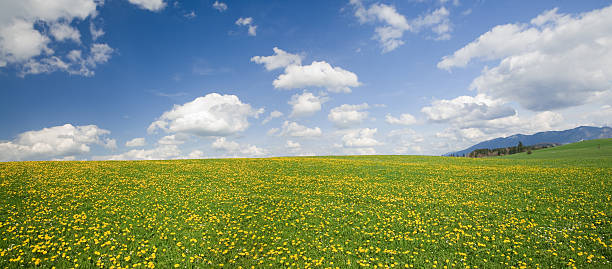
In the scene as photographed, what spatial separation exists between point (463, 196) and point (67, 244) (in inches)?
1027

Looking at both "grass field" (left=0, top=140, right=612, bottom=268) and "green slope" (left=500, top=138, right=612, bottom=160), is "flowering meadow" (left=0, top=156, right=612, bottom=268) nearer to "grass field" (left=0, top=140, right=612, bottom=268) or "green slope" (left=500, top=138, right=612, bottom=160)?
"grass field" (left=0, top=140, right=612, bottom=268)

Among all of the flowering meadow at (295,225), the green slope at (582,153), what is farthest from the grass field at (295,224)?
the green slope at (582,153)

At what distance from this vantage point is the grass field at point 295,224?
1117cm

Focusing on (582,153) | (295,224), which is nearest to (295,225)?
(295,224)

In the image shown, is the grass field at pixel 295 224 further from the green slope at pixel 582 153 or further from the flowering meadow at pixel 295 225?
the green slope at pixel 582 153

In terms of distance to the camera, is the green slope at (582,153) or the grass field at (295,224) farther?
the green slope at (582,153)

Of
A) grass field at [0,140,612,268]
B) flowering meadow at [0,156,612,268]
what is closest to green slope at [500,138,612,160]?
grass field at [0,140,612,268]

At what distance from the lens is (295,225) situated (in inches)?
583

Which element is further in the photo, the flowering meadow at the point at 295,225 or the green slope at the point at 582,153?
the green slope at the point at 582,153

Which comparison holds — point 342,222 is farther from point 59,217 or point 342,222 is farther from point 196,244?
point 59,217

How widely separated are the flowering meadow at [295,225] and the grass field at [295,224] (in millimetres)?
63

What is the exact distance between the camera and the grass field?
11.2m

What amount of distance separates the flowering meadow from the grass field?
0.21 feet

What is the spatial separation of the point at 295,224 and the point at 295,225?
18 centimetres
